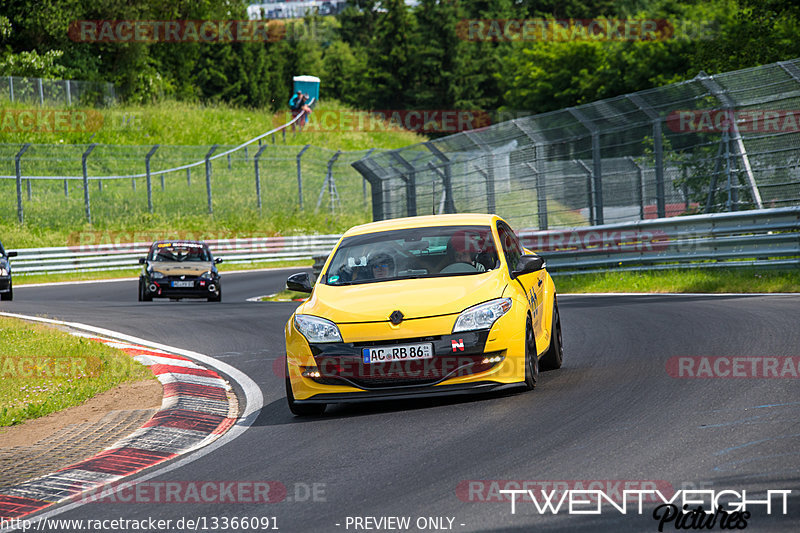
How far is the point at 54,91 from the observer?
174 ft

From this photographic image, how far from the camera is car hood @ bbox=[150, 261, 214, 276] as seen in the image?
23.4 meters

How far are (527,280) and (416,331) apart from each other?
5.51 feet

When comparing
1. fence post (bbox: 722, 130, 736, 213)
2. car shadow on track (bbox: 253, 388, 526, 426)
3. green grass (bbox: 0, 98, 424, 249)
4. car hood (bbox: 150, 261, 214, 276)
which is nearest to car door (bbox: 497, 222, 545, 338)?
car shadow on track (bbox: 253, 388, 526, 426)

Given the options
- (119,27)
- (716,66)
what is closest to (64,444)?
(716,66)

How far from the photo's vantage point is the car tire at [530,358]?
Answer: 822 cm

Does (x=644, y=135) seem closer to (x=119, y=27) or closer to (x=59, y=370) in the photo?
(x=59, y=370)

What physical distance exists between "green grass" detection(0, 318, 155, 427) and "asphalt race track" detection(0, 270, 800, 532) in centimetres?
151

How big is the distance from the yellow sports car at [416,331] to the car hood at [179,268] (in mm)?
14931
